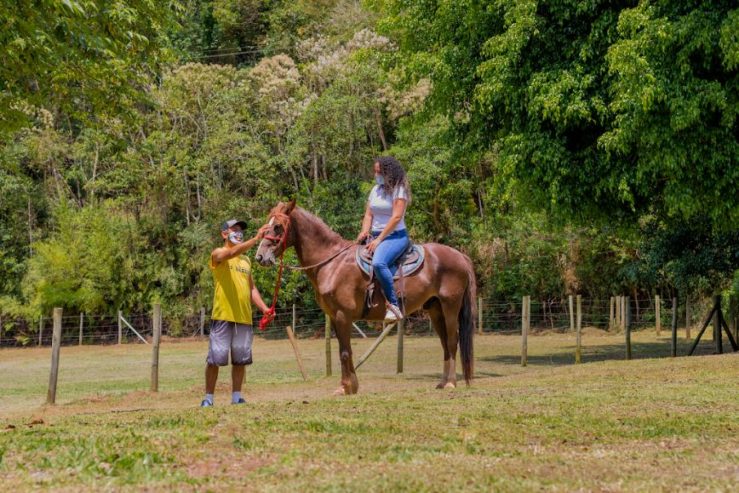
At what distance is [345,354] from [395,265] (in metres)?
1.30

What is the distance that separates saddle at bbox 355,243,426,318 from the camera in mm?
11273

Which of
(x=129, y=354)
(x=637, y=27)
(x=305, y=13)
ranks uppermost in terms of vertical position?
(x=305, y=13)

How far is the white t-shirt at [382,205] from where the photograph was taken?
11.0 m

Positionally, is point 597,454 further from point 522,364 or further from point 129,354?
point 129,354

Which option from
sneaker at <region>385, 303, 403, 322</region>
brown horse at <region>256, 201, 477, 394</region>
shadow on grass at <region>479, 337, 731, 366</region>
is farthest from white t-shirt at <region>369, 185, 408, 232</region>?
shadow on grass at <region>479, 337, 731, 366</region>

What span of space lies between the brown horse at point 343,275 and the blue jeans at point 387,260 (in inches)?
12.1

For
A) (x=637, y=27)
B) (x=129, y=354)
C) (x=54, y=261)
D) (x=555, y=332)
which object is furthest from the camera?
(x=54, y=261)

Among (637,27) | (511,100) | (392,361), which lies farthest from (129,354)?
(637,27)

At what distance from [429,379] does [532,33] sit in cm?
796

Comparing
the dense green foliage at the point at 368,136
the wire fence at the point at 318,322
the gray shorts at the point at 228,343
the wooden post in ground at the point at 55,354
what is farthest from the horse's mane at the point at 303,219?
the wire fence at the point at 318,322

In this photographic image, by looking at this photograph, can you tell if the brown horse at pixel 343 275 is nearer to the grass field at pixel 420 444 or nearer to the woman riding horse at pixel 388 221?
the woman riding horse at pixel 388 221

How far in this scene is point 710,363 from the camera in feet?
47.9

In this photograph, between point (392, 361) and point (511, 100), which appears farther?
point (392, 361)

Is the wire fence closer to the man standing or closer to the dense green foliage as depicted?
the dense green foliage
